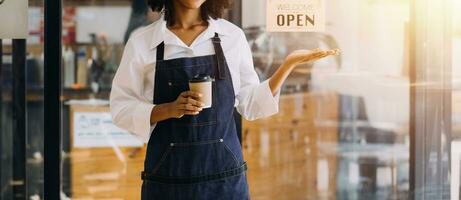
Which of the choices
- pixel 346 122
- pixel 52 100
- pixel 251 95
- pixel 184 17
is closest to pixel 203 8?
pixel 184 17

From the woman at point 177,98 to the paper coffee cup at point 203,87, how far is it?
0.12 m

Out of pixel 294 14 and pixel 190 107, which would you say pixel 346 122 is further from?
pixel 190 107

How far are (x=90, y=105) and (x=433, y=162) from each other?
2.14 meters

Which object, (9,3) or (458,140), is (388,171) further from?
(9,3)

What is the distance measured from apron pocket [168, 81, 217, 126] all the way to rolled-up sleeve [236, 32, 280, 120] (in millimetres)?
167

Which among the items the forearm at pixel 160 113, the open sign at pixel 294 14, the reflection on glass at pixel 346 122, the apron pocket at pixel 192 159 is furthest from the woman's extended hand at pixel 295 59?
the reflection on glass at pixel 346 122

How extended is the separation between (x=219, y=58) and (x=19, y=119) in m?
2.09

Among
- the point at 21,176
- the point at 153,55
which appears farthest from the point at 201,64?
the point at 21,176

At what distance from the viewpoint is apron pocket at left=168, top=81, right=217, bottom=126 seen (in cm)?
197

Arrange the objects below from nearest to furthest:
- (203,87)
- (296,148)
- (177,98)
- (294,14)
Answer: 1. (203,87)
2. (177,98)
3. (294,14)
4. (296,148)

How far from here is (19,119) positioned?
3.71m

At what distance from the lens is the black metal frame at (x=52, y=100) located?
2.65 m

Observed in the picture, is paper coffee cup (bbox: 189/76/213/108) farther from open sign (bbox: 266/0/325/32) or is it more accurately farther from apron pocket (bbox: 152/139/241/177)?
open sign (bbox: 266/0/325/32)

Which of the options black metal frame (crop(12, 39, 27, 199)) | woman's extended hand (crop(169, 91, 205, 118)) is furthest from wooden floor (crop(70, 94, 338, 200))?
woman's extended hand (crop(169, 91, 205, 118))
